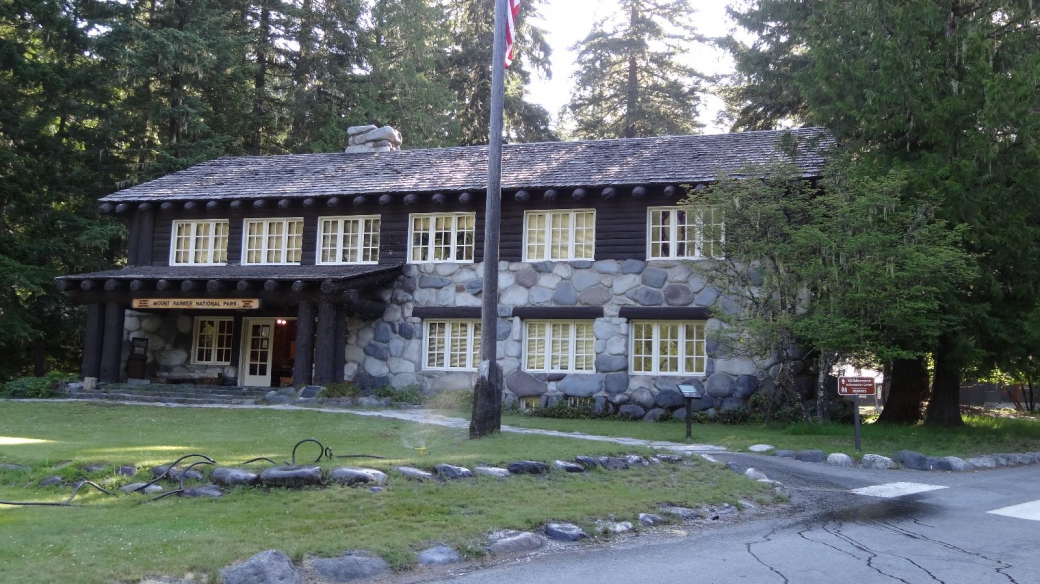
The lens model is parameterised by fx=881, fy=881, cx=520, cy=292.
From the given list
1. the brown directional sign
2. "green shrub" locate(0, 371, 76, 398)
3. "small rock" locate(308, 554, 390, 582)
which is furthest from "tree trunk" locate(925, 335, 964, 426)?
"green shrub" locate(0, 371, 76, 398)

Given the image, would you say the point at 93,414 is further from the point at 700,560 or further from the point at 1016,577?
the point at 1016,577

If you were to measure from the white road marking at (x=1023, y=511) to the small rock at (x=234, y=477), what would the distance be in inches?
305

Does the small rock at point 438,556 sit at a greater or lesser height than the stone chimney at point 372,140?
lesser

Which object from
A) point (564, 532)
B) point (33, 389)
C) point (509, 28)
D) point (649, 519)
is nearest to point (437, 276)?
point (509, 28)

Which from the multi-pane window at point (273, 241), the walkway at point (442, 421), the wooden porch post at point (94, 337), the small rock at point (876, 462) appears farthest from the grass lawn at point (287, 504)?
the multi-pane window at point (273, 241)

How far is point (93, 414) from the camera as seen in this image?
1736 cm

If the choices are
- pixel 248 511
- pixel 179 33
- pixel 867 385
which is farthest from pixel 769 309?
pixel 179 33

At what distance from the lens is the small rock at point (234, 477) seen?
8.66 metres

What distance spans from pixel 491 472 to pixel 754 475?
149 inches

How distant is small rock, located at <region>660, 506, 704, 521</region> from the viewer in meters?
9.06

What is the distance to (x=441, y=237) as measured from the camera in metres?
22.1

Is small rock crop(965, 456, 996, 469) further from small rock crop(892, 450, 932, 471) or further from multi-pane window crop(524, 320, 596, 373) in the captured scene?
multi-pane window crop(524, 320, 596, 373)

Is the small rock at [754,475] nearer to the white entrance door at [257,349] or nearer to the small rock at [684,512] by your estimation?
the small rock at [684,512]

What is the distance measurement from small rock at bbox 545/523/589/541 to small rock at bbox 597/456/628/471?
2.81 m
